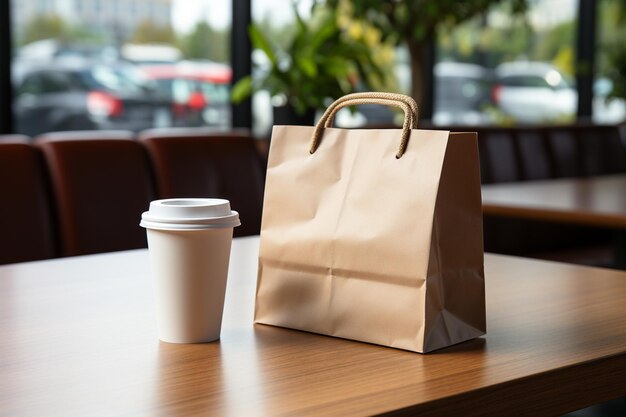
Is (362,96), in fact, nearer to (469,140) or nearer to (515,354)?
(469,140)

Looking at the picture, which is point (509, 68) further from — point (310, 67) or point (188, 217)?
point (188, 217)

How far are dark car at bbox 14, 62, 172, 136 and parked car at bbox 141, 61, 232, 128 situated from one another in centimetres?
5

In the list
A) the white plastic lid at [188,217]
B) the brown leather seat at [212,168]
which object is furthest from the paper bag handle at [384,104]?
the brown leather seat at [212,168]

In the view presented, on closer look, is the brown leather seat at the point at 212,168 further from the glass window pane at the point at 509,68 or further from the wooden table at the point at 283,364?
the glass window pane at the point at 509,68

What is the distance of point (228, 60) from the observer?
427cm

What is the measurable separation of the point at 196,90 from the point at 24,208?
219 centimetres

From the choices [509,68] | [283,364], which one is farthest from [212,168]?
[509,68]

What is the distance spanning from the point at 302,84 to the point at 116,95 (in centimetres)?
83

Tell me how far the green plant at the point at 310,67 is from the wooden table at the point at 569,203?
1.02 metres

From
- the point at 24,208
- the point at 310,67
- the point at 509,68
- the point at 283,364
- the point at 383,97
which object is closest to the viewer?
the point at 283,364

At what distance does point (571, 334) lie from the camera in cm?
97

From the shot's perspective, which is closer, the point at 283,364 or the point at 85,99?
the point at 283,364

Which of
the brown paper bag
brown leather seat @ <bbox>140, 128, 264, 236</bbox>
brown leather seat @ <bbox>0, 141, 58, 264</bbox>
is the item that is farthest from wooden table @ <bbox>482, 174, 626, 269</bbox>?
the brown paper bag

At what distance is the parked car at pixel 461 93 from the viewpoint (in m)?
5.26
